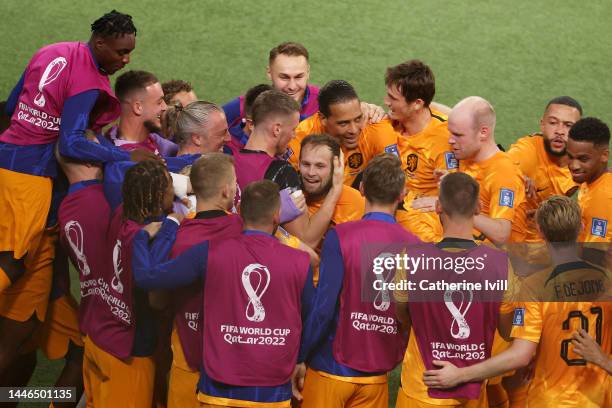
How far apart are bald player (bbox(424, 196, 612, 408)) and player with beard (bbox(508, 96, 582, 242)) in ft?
5.57

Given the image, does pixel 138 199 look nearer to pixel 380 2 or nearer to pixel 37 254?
pixel 37 254

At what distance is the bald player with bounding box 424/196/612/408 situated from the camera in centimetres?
414

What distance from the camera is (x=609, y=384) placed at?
4359 millimetres

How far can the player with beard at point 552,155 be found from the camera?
5.94m

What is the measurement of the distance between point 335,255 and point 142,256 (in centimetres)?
86

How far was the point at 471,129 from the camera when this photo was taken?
5.21 meters

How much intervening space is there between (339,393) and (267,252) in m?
0.80

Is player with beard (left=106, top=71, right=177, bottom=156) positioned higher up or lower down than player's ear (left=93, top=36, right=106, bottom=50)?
lower down

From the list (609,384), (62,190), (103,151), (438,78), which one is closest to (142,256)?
(103,151)

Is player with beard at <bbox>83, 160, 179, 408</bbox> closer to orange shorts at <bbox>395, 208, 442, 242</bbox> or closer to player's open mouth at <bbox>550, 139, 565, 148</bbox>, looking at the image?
orange shorts at <bbox>395, 208, 442, 242</bbox>

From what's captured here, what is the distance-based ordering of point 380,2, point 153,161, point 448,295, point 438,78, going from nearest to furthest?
1. point 448,295
2. point 153,161
3. point 438,78
4. point 380,2

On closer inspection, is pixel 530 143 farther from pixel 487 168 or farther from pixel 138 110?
pixel 138 110

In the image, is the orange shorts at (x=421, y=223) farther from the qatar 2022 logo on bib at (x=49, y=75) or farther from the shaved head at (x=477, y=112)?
the qatar 2022 logo on bib at (x=49, y=75)

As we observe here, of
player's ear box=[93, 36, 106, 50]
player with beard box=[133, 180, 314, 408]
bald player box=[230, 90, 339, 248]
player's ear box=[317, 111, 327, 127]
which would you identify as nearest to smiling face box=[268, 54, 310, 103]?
player's ear box=[317, 111, 327, 127]
